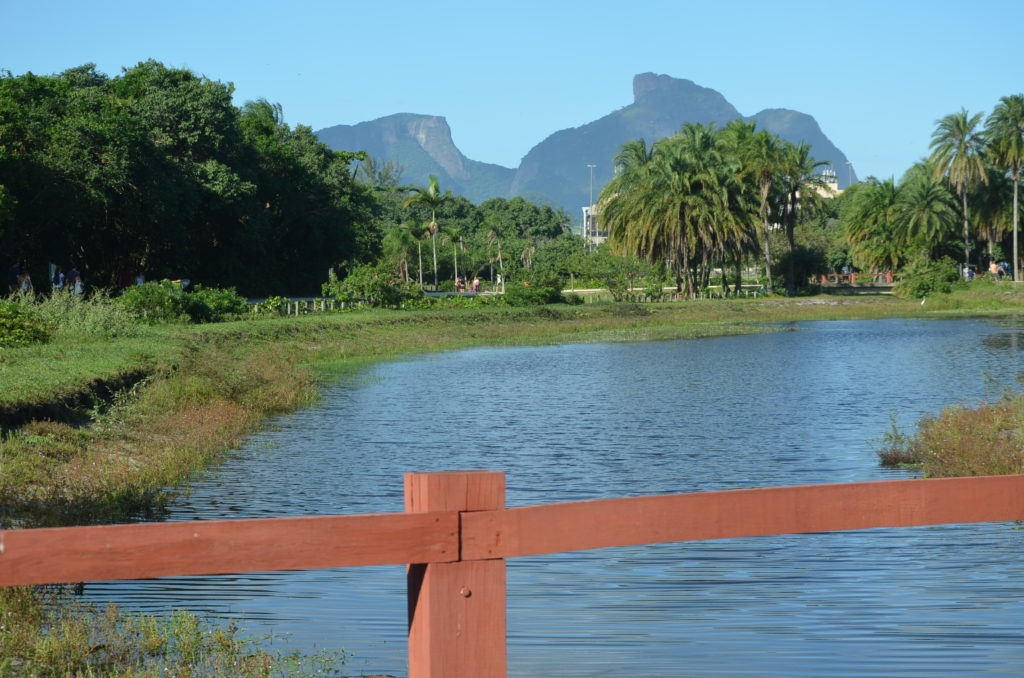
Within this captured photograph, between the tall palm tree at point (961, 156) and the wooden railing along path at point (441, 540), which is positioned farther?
the tall palm tree at point (961, 156)

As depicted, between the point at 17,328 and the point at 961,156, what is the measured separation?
275 feet

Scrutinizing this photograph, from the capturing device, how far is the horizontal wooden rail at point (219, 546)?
12.2 ft

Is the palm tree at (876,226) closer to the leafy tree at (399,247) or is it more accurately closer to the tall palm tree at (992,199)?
the tall palm tree at (992,199)

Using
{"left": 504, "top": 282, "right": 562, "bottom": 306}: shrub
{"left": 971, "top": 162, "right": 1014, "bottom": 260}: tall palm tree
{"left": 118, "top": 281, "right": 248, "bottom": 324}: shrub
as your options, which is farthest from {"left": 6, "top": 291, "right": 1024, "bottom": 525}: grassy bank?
{"left": 971, "top": 162, "right": 1014, "bottom": 260}: tall palm tree

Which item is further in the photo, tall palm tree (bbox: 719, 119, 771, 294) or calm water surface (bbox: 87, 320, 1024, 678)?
tall palm tree (bbox: 719, 119, 771, 294)

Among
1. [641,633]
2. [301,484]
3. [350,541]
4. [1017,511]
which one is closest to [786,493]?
[1017,511]

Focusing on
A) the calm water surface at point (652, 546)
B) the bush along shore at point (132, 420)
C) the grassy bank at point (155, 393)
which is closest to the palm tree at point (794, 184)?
the grassy bank at point (155, 393)

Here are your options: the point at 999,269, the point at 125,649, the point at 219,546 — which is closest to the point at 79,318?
the point at 125,649

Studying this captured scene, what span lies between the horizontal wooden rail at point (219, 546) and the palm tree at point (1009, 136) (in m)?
96.6

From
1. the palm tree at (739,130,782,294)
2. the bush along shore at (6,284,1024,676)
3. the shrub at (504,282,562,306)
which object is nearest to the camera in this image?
the bush along shore at (6,284,1024,676)

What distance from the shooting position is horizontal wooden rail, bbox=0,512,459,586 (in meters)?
3.71

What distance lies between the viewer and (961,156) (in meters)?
93.7

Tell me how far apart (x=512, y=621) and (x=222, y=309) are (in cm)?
3714

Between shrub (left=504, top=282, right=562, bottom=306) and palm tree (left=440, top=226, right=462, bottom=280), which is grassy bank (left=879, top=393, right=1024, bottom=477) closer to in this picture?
shrub (left=504, top=282, right=562, bottom=306)
